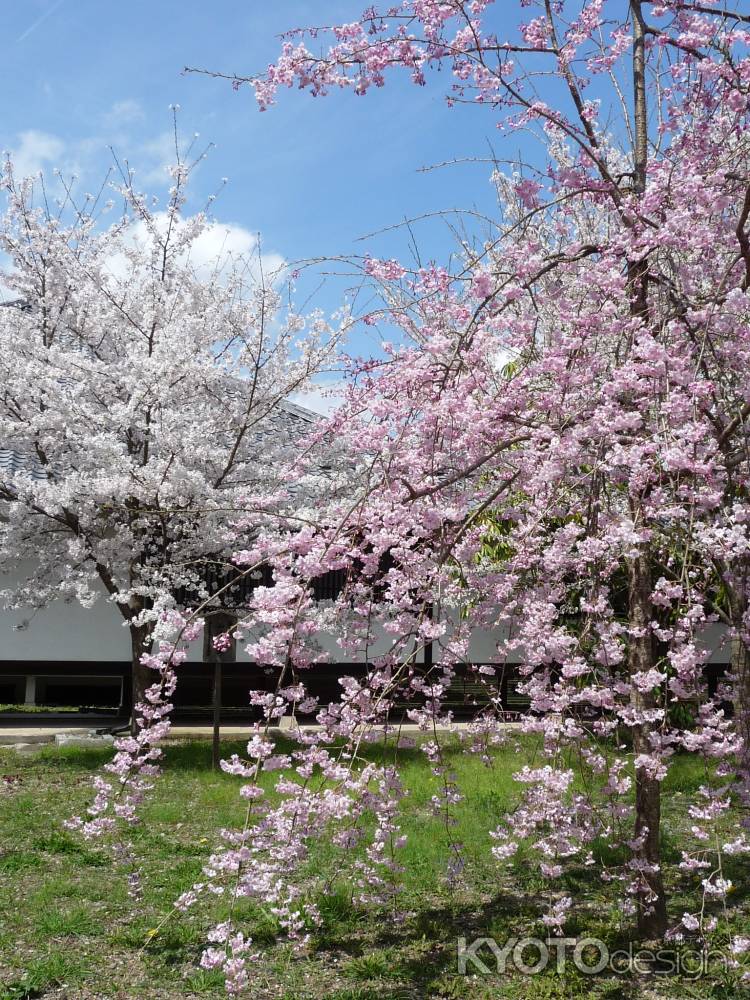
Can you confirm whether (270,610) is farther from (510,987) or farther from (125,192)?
(125,192)

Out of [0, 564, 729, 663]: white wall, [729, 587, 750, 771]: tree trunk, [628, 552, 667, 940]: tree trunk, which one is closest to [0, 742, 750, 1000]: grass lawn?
[628, 552, 667, 940]: tree trunk

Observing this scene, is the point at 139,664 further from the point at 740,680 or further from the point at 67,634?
the point at 740,680

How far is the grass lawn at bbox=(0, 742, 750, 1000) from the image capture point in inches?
165

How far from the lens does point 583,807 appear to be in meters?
4.39

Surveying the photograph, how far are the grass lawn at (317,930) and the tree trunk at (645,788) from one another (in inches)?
8.0

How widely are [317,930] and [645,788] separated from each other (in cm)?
199

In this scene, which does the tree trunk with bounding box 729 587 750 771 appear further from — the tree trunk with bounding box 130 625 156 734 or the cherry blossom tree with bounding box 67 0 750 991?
the tree trunk with bounding box 130 625 156 734

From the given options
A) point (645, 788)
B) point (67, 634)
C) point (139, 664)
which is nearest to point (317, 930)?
point (645, 788)

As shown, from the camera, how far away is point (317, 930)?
4805 millimetres

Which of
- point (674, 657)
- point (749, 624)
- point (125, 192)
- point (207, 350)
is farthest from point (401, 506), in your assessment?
point (125, 192)

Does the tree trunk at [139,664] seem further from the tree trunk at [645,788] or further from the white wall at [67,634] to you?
the tree trunk at [645,788]

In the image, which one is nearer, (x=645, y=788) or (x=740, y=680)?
(x=645, y=788)

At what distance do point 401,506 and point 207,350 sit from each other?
276 inches

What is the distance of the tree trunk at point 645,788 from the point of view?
4.44m
